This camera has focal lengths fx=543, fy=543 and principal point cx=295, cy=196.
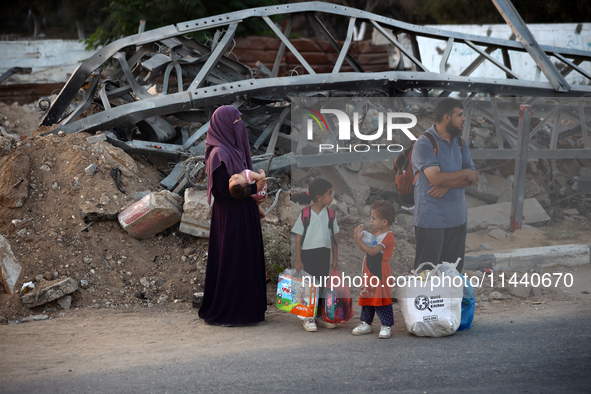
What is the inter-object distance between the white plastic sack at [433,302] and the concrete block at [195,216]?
7.94ft

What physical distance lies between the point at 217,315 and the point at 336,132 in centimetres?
202

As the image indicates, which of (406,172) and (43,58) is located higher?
(43,58)

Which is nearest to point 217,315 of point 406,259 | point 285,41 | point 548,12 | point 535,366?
point 406,259

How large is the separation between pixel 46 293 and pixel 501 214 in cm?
544

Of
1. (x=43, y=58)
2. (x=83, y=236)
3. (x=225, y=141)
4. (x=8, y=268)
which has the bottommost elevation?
(x=8, y=268)

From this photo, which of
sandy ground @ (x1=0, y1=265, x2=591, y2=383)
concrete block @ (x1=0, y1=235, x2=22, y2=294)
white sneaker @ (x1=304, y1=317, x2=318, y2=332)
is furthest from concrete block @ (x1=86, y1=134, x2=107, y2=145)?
white sneaker @ (x1=304, y1=317, x2=318, y2=332)

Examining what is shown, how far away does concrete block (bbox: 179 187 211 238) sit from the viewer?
600 centimetres

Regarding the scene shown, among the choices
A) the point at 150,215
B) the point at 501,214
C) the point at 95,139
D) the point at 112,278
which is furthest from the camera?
the point at 501,214

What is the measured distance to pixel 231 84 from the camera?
670 centimetres

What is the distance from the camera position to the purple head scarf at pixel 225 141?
4629 millimetres

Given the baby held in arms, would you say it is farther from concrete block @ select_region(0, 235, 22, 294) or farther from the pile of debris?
concrete block @ select_region(0, 235, 22, 294)

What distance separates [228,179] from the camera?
4.65 metres

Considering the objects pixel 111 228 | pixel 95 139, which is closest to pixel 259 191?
pixel 111 228

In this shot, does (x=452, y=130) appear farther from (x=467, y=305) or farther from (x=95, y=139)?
(x=95, y=139)
